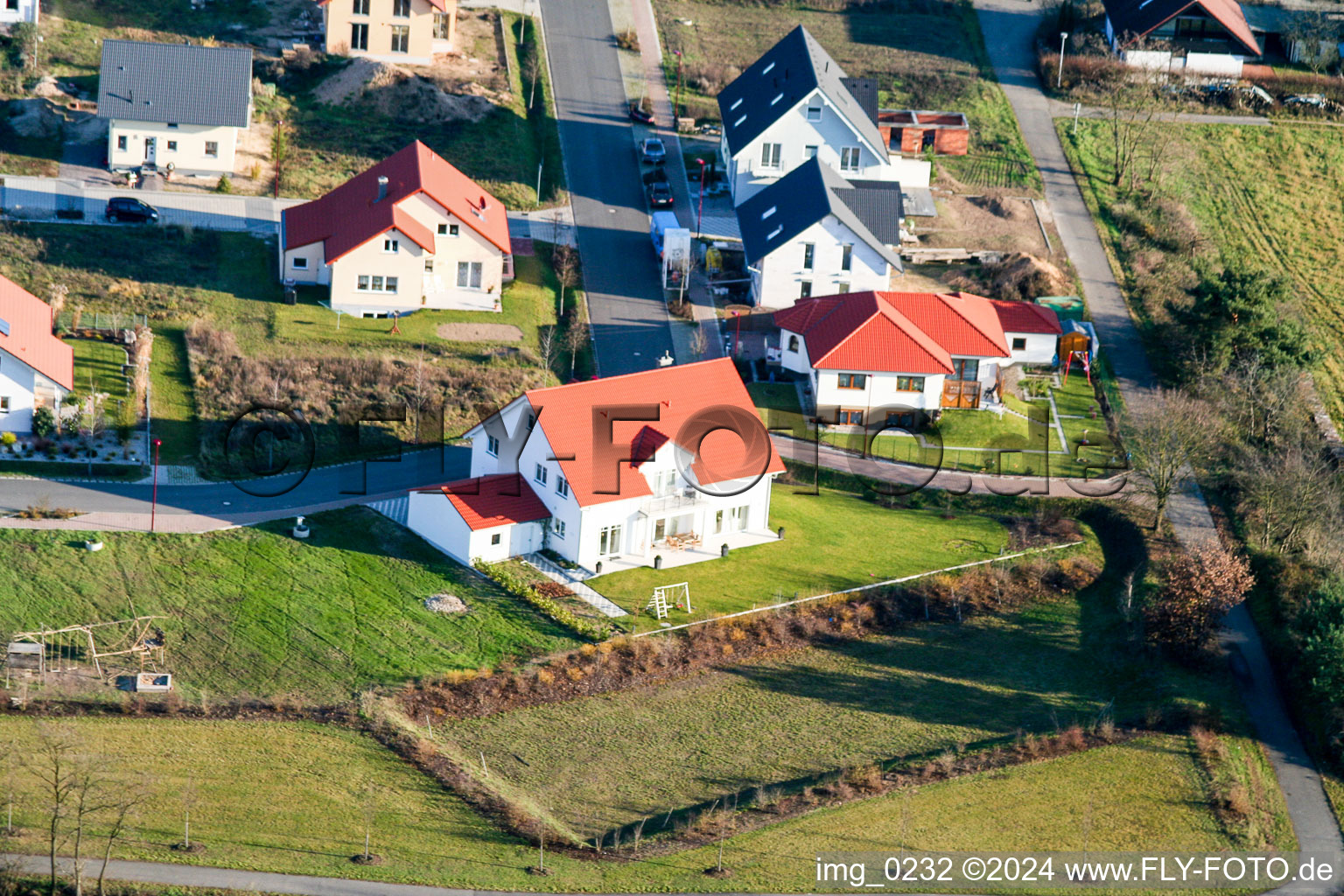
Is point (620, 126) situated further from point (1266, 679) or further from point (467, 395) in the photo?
point (1266, 679)

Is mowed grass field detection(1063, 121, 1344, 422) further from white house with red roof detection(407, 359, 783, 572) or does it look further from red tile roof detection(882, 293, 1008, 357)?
white house with red roof detection(407, 359, 783, 572)

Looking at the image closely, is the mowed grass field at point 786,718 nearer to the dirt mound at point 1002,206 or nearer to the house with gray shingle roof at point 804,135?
the house with gray shingle roof at point 804,135

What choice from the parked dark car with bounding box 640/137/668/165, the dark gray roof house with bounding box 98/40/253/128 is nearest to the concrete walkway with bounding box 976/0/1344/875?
the parked dark car with bounding box 640/137/668/165

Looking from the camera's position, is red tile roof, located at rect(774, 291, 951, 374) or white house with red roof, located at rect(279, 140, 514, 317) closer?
red tile roof, located at rect(774, 291, 951, 374)

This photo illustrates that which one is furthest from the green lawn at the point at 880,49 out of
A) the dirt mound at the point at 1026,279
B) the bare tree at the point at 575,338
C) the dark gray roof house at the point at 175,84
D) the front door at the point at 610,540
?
the front door at the point at 610,540

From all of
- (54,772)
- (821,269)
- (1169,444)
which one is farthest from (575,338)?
(54,772)

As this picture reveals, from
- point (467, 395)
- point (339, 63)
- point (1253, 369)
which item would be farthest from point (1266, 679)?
point (339, 63)
